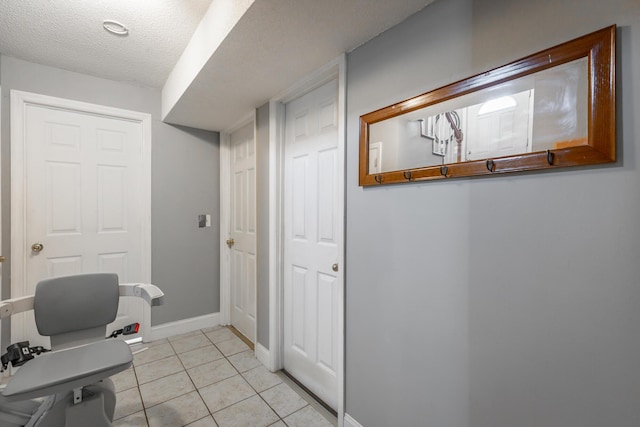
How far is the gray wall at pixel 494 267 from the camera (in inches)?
29.1

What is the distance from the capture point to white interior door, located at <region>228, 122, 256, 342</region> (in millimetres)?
2615

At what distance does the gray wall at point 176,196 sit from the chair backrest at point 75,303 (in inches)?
42.0

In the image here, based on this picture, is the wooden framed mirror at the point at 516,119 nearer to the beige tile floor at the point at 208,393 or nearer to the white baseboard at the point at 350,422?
the white baseboard at the point at 350,422

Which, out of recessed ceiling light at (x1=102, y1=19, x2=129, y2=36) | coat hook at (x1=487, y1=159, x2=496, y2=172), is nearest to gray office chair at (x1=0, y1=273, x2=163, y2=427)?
recessed ceiling light at (x1=102, y1=19, x2=129, y2=36)

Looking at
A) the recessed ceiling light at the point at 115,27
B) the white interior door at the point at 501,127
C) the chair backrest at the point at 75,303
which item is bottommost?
the chair backrest at the point at 75,303

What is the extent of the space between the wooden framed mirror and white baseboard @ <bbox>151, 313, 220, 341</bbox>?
8.58ft

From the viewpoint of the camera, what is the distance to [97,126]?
2.43m

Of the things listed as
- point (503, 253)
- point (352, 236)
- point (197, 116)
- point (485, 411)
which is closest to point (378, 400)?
point (485, 411)

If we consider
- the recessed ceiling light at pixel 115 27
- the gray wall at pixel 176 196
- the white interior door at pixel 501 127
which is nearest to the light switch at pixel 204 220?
the gray wall at pixel 176 196

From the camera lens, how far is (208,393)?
1889mm

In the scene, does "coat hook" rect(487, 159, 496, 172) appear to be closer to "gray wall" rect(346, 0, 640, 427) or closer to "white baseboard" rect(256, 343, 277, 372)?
"gray wall" rect(346, 0, 640, 427)

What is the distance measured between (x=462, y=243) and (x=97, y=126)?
2.99 meters

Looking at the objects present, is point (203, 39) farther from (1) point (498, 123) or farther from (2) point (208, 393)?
(2) point (208, 393)

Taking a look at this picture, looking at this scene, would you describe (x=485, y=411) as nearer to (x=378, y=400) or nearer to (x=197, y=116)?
(x=378, y=400)
